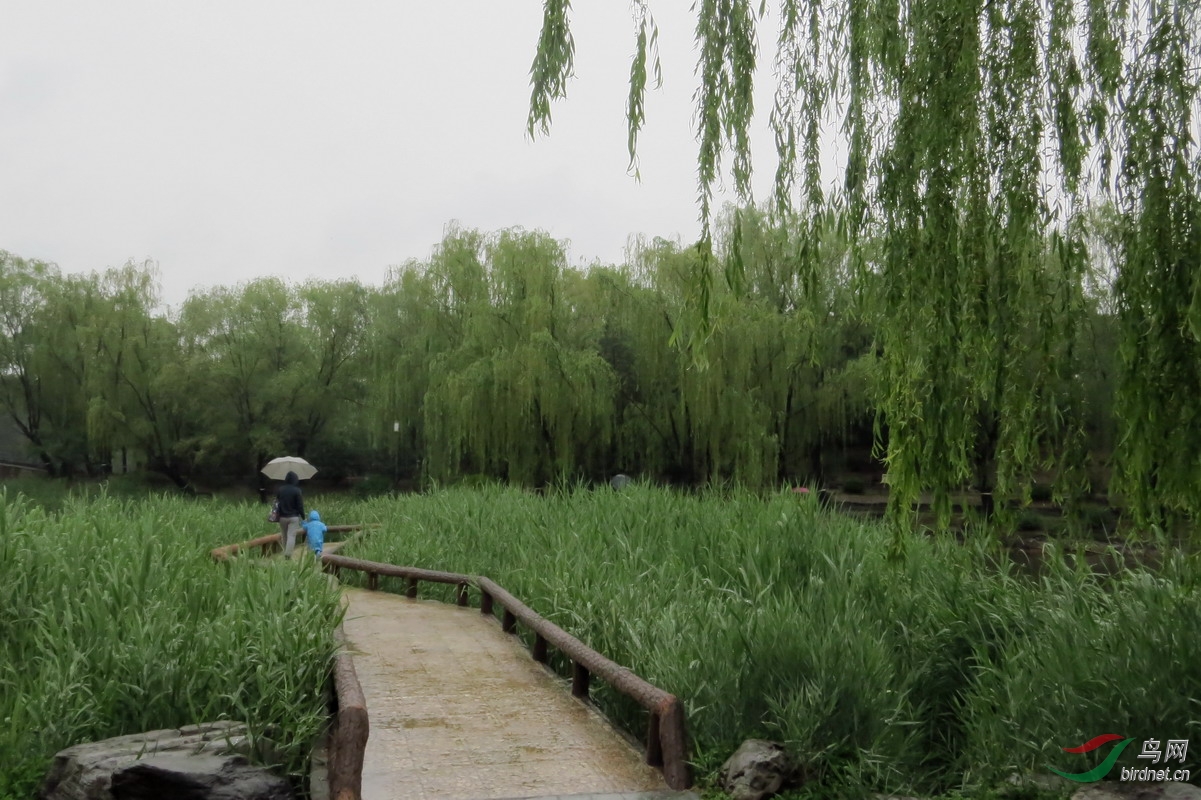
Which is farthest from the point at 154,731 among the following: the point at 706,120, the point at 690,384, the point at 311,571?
the point at 690,384

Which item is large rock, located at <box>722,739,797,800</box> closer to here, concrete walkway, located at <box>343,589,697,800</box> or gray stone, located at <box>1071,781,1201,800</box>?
concrete walkway, located at <box>343,589,697,800</box>

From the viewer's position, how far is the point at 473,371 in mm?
24172

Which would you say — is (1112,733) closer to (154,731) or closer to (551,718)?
(551,718)

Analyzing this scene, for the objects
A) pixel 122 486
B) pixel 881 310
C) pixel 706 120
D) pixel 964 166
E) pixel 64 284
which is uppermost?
pixel 64 284

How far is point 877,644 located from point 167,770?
3.53 m

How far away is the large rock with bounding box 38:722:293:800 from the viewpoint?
448 cm

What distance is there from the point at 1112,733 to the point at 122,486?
33.4 metres

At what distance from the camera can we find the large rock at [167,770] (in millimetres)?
4477

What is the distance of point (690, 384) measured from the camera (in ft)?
74.4

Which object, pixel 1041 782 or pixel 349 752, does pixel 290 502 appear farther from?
pixel 1041 782

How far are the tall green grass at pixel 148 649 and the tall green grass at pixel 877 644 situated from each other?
1.84 metres

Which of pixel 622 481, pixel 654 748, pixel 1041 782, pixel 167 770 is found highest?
pixel 622 481

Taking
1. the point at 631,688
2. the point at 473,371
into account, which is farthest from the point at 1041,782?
the point at 473,371

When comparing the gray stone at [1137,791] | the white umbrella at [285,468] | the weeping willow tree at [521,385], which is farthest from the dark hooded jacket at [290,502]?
the gray stone at [1137,791]
